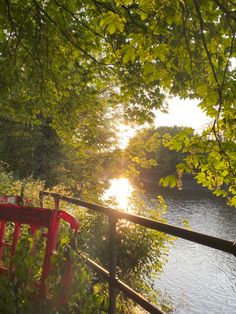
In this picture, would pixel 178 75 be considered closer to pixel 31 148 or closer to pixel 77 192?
pixel 31 148

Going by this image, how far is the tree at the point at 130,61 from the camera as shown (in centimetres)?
326

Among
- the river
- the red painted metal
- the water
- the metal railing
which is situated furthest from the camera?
the water

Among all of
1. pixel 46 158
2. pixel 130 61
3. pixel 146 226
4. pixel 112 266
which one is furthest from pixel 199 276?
pixel 146 226

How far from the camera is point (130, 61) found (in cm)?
732

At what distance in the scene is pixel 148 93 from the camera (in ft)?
28.7

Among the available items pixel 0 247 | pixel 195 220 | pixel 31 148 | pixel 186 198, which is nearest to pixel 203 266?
pixel 195 220

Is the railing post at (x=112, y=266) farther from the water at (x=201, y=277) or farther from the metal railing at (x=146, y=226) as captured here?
the water at (x=201, y=277)

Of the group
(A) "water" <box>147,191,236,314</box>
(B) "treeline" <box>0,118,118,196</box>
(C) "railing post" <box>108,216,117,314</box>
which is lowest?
(A) "water" <box>147,191,236,314</box>

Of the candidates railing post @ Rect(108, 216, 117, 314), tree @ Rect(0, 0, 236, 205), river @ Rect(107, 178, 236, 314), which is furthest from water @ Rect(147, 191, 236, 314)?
railing post @ Rect(108, 216, 117, 314)

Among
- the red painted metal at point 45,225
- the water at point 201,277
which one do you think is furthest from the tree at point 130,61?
the water at point 201,277

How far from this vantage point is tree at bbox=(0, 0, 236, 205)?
128 inches

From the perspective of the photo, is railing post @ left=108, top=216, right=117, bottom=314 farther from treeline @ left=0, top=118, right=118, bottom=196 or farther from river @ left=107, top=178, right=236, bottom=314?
treeline @ left=0, top=118, right=118, bottom=196

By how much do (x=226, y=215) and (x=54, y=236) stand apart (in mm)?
27900

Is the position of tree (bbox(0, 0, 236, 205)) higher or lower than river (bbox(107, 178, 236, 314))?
higher
